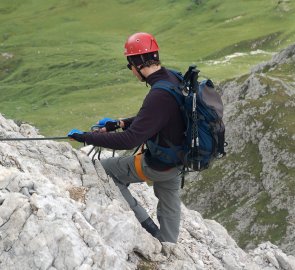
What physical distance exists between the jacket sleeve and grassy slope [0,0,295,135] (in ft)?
221

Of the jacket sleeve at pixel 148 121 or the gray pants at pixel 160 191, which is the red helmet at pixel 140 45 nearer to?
the jacket sleeve at pixel 148 121

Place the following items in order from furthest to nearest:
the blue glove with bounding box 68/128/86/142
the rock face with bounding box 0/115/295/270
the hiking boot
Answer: the hiking boot, the blue glove with bounding box 68/128/86/142, the rock face with bounding box 0/115/295/270

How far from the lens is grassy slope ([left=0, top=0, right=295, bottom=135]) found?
95.2 meters

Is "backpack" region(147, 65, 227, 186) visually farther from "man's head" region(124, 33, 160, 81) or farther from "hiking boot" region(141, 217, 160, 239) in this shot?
"hiking boot" region(141, 217, 160, 239)

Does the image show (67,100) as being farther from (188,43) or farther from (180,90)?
(180,90)

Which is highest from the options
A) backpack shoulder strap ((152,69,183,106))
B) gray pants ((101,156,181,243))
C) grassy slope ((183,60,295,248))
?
backpack shoulder strap ((152,69,183,106))

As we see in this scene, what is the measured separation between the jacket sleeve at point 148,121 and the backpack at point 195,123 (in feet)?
0.93

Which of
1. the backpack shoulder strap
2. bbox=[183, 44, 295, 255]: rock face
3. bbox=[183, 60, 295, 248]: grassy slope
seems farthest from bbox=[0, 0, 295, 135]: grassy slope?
the backpack shoulder strap

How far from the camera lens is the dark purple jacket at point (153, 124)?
11938 mm

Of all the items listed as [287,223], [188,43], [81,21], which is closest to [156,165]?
[287,223]

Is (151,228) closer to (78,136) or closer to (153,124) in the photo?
Answer: (78,136)

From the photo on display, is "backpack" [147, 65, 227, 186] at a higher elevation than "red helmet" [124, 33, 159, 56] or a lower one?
lower

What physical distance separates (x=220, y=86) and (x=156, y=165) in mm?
44808

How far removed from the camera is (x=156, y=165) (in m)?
13.6
